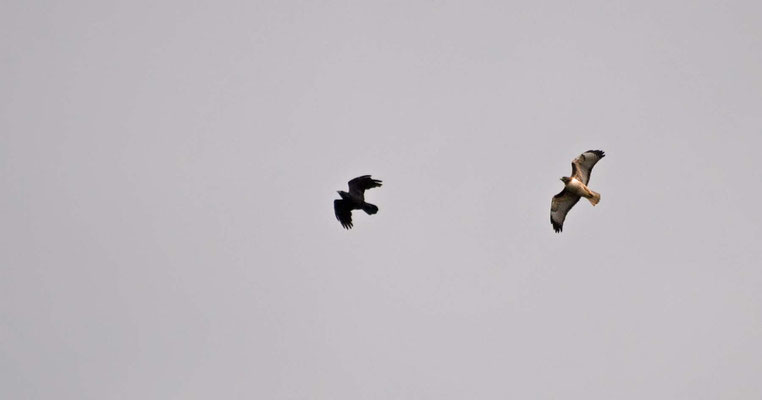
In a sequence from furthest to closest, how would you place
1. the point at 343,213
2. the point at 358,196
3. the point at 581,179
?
the point at 343,213 → the point at 581,179 → the point at 358,196

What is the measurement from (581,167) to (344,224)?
293 inches

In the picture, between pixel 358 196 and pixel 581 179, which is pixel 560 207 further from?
pixel 358 196

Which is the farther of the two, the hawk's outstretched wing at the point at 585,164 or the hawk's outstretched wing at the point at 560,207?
the hawk's outstretched wing at the point at 560,207

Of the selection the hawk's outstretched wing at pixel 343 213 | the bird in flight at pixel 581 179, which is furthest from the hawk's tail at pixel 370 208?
the bird in flight at pixel 581 179

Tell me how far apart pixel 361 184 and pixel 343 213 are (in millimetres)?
1563

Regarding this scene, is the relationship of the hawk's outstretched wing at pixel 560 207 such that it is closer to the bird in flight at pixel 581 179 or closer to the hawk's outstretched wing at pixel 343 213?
the bird in flight at pixel 581 179

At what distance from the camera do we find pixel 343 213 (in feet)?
112

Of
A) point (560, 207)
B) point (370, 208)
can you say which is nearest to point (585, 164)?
point (560, 207)

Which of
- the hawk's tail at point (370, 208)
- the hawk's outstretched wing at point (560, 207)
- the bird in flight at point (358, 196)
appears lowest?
the hawk's tail at point (370, 208)

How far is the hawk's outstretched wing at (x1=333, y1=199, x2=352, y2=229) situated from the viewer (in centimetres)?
3388

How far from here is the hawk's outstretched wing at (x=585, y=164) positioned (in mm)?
33000

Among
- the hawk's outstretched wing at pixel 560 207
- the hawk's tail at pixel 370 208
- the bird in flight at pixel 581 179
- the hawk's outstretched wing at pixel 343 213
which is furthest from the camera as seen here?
the hawk's outstretched wing at pixel 560 207

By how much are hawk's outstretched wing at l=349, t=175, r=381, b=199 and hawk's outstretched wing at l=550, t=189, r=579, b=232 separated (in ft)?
19.0

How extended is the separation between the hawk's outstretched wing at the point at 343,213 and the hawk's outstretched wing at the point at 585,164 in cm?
692
